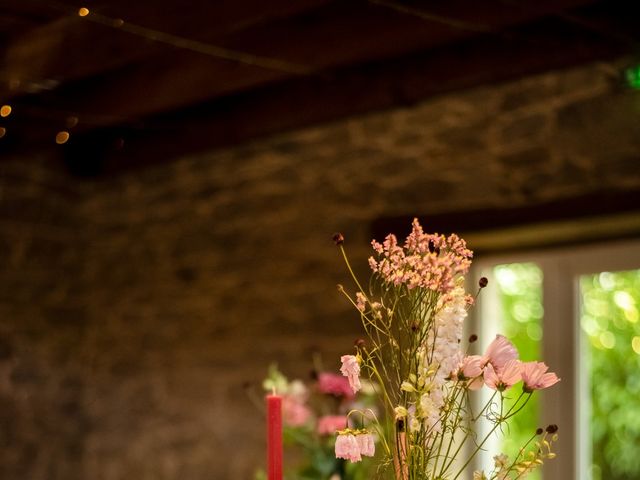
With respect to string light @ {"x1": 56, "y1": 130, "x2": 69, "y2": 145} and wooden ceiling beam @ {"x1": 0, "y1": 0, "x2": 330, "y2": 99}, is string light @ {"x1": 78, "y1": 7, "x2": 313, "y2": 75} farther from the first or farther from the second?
string light @ {"x1": 56, "y1": 130, "x2": 69, "y2": 145}

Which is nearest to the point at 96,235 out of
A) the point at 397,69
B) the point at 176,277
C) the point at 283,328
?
the point at 176,277

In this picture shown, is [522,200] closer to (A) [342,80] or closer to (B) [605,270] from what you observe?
(B) [605,270]

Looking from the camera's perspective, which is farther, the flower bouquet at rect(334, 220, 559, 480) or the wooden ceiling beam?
the wooden ceiling beam

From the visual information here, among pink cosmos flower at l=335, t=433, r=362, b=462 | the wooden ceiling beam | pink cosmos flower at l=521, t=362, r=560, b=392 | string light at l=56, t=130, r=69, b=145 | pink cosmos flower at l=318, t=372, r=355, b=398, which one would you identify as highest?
string light at l=56, t=130, r=69, b=145

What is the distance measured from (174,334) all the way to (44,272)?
912mm

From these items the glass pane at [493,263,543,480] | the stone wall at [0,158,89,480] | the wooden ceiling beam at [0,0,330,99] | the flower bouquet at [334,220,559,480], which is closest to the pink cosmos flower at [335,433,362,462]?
the flower bouquet at [334,220,559,480]

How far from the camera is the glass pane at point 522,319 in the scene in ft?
13.0

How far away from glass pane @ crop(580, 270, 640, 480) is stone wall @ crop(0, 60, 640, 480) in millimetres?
400

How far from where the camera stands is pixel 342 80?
171 inches

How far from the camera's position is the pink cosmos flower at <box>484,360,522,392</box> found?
1496mm

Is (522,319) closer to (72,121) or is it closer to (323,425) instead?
(323,425)

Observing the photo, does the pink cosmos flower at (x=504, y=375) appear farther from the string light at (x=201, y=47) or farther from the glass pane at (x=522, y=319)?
the glass pane at (x=522, y=319)

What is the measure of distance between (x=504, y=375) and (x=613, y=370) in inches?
92.7

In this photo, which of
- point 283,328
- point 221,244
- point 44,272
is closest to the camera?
point 283,328
